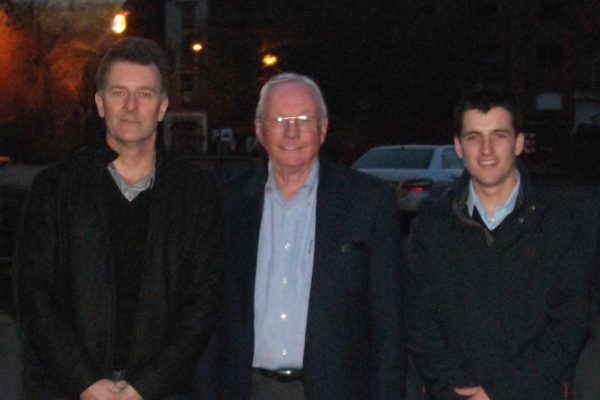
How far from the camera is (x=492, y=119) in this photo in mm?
4379

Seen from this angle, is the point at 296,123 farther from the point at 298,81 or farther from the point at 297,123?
the point at 298,81

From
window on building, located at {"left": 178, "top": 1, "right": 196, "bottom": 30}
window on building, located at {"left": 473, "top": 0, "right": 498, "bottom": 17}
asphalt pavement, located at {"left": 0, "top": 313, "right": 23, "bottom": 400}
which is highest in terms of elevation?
window on building, located at {"left": 473, "top": 0, "right": 498, "bottom": 17}

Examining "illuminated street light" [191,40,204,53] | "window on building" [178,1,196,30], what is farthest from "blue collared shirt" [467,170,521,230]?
"window on building" [178,1,196,30]

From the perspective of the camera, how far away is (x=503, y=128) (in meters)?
4.38

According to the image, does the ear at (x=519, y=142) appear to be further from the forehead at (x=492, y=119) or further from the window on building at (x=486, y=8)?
the window on building at (x=486, y=8)

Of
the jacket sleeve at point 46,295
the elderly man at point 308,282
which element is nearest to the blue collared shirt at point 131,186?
the jacket sleeve at point 46,295

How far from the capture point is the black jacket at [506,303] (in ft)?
13.9

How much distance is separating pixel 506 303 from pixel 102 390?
1682 millimetres

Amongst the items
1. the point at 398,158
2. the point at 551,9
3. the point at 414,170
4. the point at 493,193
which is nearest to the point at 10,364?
the point at 493,193

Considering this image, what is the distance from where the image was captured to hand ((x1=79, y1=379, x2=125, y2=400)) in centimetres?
394

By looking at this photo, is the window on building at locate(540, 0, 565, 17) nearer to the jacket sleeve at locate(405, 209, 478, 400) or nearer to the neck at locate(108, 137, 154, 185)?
the jacket sleeve at locate(405, 209, 478, 400)

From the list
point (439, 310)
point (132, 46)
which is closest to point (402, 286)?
point (439, 310)

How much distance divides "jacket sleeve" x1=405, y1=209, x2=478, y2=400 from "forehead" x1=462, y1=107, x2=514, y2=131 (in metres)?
0.50

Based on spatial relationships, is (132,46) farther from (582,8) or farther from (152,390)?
(582,8)
